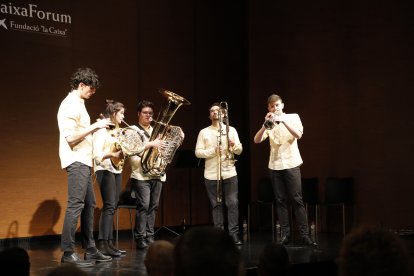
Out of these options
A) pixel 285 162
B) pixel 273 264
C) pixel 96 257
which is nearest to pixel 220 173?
pixel 285 162

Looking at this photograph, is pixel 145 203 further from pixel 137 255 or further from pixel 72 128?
pixel 72 128

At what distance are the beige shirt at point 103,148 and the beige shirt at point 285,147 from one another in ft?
5.85

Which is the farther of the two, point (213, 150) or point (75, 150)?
point (213, 150)

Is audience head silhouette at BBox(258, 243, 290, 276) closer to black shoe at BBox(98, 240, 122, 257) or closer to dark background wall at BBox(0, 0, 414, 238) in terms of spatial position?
black shoe at BBox(98, 240, 122, 257)

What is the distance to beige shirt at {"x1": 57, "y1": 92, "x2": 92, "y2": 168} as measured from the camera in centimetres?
495

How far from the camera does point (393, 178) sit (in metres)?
7.34

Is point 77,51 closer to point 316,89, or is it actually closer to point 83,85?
point 83,85

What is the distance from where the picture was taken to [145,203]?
20.3 feet

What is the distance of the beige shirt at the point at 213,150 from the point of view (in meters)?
6.49

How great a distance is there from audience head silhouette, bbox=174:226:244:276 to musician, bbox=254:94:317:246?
4.63 meters

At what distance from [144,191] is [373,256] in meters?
4.78

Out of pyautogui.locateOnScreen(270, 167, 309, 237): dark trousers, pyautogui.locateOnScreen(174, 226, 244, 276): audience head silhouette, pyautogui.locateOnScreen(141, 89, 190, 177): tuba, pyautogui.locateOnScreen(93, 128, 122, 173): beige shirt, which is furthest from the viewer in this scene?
pyautogui.locateOnScreen(270, 167, 309, 237): dark trousers

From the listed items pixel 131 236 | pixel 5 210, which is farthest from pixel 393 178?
pixel 5 210

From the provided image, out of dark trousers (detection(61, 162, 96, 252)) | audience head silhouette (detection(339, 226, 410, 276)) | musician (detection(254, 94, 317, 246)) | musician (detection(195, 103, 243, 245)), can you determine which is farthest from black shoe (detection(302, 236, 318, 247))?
audience head silhouette (detection(339, 226, 410, 276))
